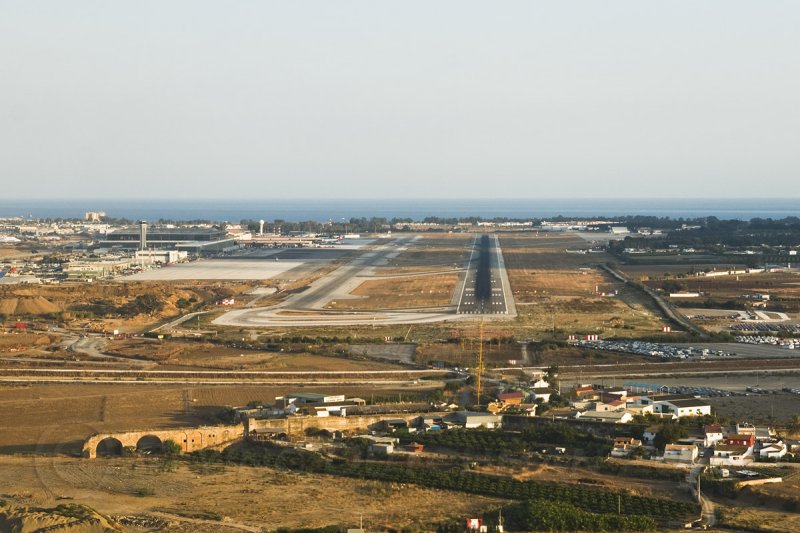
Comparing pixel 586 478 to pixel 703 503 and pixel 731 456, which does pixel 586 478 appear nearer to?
pixel 703 503

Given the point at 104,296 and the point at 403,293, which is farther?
the point at 403,293

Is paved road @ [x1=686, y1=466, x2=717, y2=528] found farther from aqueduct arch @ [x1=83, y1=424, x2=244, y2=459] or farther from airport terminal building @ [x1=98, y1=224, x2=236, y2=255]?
airport terminal building @ [x1=98, y1=224, x2=236, y2=255]

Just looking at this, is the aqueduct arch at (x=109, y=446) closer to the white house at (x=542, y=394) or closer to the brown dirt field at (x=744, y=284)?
the white house at (x=542, y=394)

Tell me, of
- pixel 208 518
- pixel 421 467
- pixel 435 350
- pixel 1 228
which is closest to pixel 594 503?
pixel 421 467

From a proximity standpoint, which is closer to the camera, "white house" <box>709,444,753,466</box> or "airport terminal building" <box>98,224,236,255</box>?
"white house" <box>709,444,753,466</box>

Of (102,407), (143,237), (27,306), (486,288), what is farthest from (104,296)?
(143,237)

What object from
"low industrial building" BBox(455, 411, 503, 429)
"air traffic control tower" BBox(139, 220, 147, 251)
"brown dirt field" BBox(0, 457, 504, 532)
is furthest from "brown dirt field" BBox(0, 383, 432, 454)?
"air traffic control tower" BBox(139, 220, 147, 251)

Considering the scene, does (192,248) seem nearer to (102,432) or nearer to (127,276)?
(127,276)
